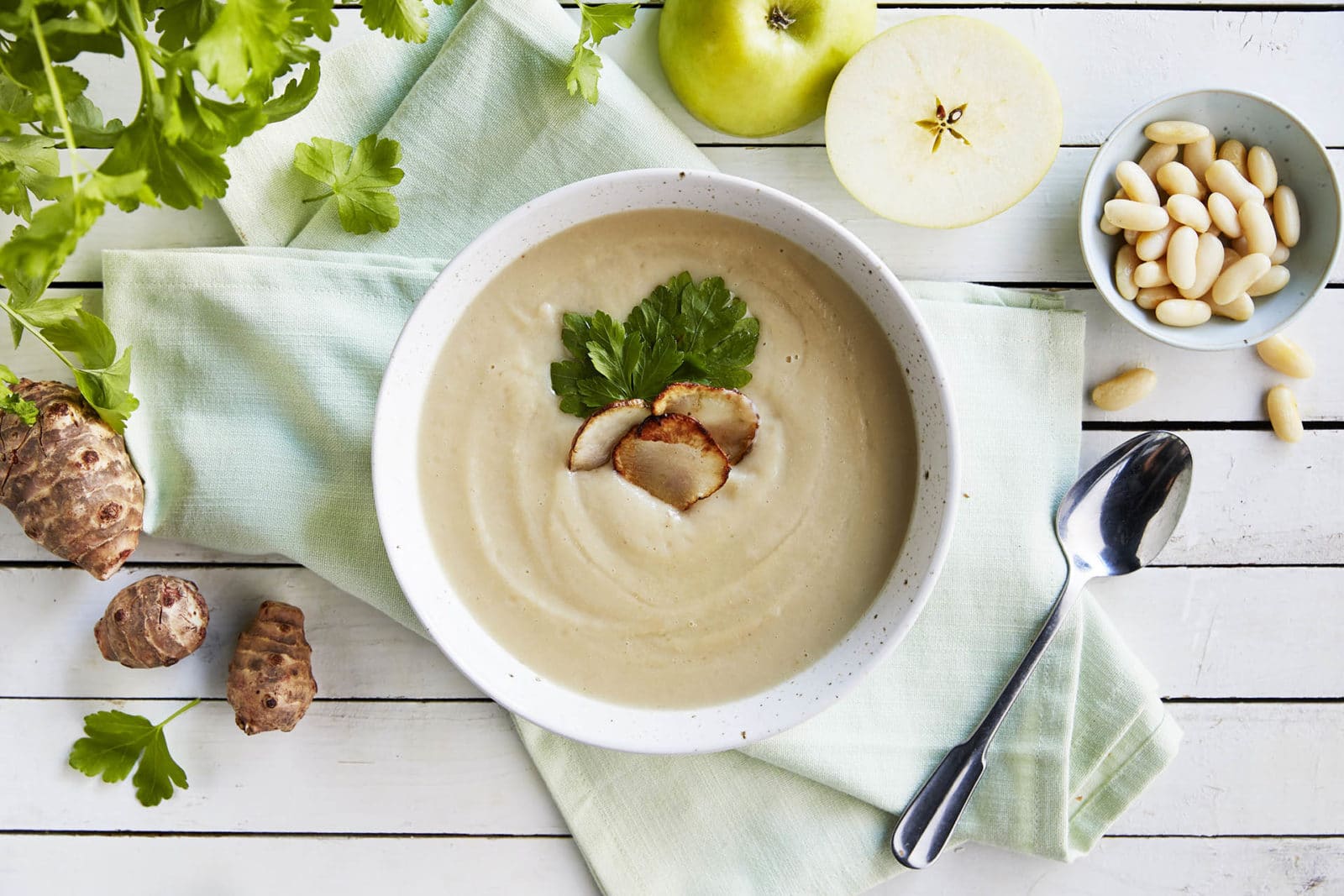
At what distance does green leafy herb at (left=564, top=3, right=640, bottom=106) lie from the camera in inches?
60.1

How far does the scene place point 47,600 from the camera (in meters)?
1.73

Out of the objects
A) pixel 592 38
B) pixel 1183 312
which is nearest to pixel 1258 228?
pixel 1183 312

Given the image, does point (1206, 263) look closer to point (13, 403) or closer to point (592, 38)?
point (592, 38)

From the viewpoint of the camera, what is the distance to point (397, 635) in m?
1.71

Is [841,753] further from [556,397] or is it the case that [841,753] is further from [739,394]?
[556,397]

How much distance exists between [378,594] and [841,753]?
763mm

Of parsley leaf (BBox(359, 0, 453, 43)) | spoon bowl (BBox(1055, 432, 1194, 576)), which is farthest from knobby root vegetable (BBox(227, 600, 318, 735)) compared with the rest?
spoon bowl (BBox(1055, 432, 1194, 576))

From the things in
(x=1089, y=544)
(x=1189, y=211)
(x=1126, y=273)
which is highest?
(x=1189, y=211)

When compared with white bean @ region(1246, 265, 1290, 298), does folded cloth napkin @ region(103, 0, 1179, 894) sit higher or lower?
lower

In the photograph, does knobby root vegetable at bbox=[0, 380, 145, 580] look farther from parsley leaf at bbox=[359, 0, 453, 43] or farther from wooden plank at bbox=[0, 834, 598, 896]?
parsley leaf at bbox=[359, 0, 453, 43]

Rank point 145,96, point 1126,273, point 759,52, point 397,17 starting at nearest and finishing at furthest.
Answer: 1. point 145,96
2. point 397,17
3. point 759,52
4. point 1126,273

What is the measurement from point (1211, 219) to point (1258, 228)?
0.07m

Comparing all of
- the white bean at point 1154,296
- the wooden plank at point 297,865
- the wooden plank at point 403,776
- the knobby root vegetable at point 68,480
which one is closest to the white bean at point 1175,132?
the white bean at point 1154,296

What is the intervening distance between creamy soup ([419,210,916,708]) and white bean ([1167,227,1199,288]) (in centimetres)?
52
